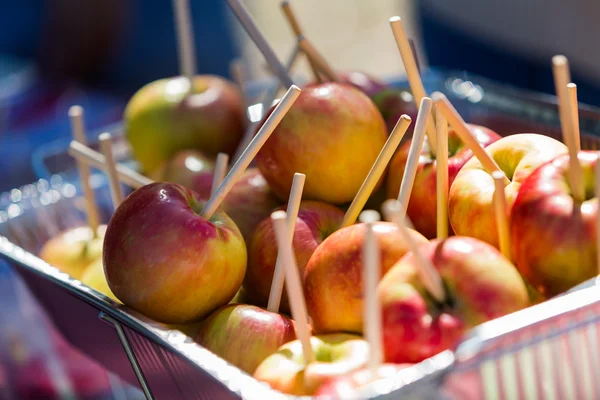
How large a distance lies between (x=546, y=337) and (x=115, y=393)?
62 centimetres

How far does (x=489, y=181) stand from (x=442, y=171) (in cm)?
4

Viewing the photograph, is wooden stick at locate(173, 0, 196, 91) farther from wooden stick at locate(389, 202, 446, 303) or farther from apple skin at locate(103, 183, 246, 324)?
wooden stick at locate(389, 202, 446, 303)

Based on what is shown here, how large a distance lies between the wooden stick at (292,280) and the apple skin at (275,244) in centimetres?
13

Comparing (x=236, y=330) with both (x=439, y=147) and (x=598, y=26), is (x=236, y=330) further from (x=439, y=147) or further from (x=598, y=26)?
(x=598, y=26)

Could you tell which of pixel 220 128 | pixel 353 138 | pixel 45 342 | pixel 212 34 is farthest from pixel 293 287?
pixel 212 34

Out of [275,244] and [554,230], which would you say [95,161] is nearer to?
[275,244]

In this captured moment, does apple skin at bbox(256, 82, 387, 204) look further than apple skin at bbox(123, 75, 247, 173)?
No

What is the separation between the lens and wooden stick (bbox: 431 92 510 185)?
0.49 meters

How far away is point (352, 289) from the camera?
0.51 meters

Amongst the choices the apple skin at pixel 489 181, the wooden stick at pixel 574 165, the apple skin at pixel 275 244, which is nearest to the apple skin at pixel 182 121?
the apple skin at pixel 275 244

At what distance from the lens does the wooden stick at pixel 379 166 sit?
1.81 feet

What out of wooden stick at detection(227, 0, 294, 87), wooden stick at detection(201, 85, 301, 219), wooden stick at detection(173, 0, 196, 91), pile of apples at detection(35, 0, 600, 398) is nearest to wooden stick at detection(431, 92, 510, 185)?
pile of apples at detection(35, 0, 600, 398)

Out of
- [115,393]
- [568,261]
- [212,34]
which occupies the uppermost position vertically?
[568,261]

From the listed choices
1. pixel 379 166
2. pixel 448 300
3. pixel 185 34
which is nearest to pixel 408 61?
pixel 379 166
